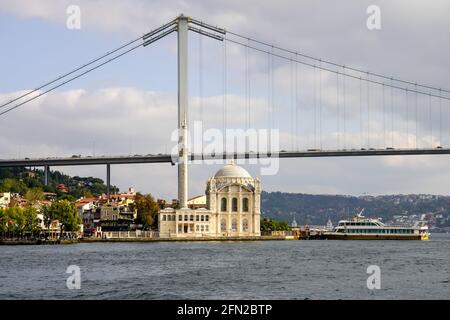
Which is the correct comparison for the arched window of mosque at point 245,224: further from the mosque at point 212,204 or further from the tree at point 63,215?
the tree at point 63,215

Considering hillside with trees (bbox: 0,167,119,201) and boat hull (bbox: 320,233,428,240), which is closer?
boat hull (bbox: 320,233,428,240)

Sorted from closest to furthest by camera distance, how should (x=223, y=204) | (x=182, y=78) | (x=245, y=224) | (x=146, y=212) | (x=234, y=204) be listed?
(x=182, y=78) < (x=146, y=212) < (x=245, y=224) < (x=223, y=204) < (x=234, y=204)

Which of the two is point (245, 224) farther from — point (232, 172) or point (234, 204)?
point (232, 172)

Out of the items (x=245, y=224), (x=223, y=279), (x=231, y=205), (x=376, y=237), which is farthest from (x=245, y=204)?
(x=223, y=279)

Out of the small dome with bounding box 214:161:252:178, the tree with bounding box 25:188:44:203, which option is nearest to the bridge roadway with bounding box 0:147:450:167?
the tree with bounding box 25:188:44:203

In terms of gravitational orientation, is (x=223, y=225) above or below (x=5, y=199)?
below

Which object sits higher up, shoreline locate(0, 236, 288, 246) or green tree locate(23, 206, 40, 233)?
green tree locate(23, 206, 40, 233)

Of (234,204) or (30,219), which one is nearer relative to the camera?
(30,219)

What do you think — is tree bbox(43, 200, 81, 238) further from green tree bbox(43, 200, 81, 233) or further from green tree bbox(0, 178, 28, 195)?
green tree bbox(0, 178, 28, 195)
